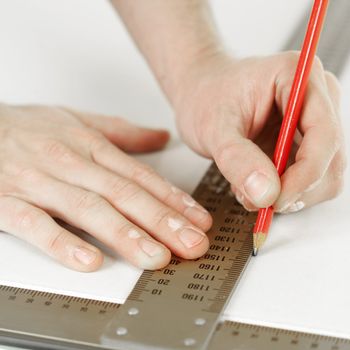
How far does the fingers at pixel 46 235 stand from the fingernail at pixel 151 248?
75 millimetres

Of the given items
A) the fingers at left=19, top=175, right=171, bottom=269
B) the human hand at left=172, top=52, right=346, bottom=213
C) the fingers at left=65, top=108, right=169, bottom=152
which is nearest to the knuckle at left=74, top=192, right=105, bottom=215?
the fingers at left=19, top=175, right=171, bottom=269

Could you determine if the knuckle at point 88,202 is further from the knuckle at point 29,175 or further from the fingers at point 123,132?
the fingers at point 123,132

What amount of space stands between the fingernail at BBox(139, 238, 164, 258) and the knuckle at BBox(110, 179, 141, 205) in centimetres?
13

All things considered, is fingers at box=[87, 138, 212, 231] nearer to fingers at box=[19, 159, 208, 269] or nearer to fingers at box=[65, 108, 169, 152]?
fingers at box=[19, 159, 208, 269]

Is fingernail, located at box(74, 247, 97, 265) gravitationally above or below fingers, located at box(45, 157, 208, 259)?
above

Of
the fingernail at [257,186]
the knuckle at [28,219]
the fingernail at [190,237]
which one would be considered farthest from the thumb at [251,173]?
the knuckle at [28,219]

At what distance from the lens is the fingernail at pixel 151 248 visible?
1352 millimetres

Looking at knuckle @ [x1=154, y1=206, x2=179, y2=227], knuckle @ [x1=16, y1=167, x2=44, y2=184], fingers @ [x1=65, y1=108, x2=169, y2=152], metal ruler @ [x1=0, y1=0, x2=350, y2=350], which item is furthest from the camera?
fingers @ [x1=65, y1=108, x2=169, y2=152]

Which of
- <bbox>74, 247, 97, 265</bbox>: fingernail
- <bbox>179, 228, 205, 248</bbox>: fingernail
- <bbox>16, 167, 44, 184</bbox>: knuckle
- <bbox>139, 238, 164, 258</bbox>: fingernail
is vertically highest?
<bbox>16, 167, 44, 184</bbox>: knuckle

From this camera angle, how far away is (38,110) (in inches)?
69.1

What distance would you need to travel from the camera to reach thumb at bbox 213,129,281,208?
1316mm

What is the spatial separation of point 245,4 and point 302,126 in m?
1.19

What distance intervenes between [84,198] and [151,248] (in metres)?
0.19

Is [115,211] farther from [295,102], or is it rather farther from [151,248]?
[295,102]
